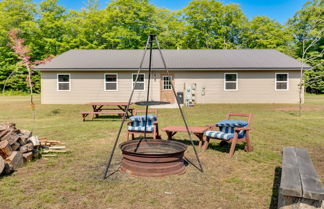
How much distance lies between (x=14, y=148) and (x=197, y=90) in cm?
1619

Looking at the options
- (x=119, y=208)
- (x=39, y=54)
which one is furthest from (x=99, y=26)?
(x=119, y=208)

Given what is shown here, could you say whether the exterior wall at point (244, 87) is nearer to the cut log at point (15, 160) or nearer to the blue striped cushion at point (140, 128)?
the blue striped cushion at point (140, 128)

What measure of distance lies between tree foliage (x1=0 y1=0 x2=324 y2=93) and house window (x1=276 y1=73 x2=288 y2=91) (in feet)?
57.9

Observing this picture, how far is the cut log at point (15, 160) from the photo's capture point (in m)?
5.23

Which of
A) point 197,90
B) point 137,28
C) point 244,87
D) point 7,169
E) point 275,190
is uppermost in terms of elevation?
point 137,28

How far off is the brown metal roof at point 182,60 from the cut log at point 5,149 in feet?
49.3

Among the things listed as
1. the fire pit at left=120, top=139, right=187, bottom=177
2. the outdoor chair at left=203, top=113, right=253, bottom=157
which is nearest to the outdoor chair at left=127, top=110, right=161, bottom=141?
the outdoor chair at left=203, top=113, right=253, bottom=157

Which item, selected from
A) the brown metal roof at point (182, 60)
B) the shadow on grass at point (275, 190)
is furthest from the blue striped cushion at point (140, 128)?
the brown metal roof at point (182, 60)

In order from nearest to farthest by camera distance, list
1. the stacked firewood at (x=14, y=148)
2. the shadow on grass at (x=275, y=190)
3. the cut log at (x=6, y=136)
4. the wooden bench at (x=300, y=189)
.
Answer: the wooden bench at (x=300, y=189) < the shadow on grass at (x=275, y=190) < the stacked firewood at (x=14, y=148) < the cut log at (x=6, y=136)

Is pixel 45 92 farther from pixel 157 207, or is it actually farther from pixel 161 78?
pixel 157 207

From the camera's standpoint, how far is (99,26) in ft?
124

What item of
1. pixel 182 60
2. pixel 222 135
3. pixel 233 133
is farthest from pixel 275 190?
pixel 182 60

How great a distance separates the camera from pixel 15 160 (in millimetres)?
5348

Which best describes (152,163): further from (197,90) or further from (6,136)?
(197,90)
